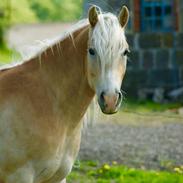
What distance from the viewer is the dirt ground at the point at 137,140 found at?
839cm

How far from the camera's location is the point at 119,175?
7422mm

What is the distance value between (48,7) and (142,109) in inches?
949

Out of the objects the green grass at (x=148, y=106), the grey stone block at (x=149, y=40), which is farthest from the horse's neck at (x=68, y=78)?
→ the grey stone block at (x=149, y=40)

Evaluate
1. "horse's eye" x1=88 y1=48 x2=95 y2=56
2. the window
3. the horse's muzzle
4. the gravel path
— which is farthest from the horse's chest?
the window

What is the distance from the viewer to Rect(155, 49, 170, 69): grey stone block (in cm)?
1311

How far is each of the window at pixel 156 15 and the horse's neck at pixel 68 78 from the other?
8302 mm

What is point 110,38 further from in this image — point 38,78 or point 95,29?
point 38,78

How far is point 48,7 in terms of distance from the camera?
3591cm

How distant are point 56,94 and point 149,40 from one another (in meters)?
8.32

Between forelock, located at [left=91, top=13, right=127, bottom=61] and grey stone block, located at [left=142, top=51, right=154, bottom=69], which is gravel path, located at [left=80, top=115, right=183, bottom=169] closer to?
→ grey stone block, located at [left=142, top=51, right=154, bottom=69]

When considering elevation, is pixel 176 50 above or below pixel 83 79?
below

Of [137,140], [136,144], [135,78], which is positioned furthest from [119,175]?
[135,78]

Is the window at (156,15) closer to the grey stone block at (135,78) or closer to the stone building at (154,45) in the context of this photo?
the stone building at (154,45)

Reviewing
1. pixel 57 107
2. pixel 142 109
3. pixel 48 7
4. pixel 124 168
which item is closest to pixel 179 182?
A: pixel 124 168
